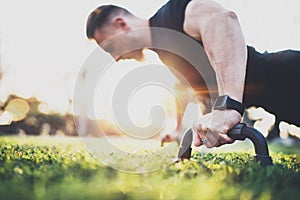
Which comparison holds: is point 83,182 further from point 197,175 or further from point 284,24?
point 284,24

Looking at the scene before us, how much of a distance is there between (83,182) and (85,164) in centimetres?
23

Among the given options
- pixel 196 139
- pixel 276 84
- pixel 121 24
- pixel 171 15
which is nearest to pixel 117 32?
pixel 121 24

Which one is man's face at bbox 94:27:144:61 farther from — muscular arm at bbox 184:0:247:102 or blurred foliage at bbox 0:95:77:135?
blurred foliage at bbox 0:95:77:135

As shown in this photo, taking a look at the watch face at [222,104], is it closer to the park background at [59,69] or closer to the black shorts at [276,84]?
the park background at [59,69]

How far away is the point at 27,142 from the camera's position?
82.6 inches

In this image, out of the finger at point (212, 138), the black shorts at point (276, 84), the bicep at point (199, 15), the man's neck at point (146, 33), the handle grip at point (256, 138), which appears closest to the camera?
the handle grip at point (256, 138)

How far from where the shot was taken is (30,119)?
7.18 feet

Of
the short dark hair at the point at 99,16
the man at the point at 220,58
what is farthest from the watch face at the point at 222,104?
the short dark hair at the point at 99,16

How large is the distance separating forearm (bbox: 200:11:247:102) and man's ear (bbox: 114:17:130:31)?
38cm

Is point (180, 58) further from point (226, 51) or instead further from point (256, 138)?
point (256, 138)

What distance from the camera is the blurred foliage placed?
2.11 metres

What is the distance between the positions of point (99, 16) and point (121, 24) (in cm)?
11

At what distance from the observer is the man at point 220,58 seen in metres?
1.79

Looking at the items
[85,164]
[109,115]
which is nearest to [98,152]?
[109,115]
